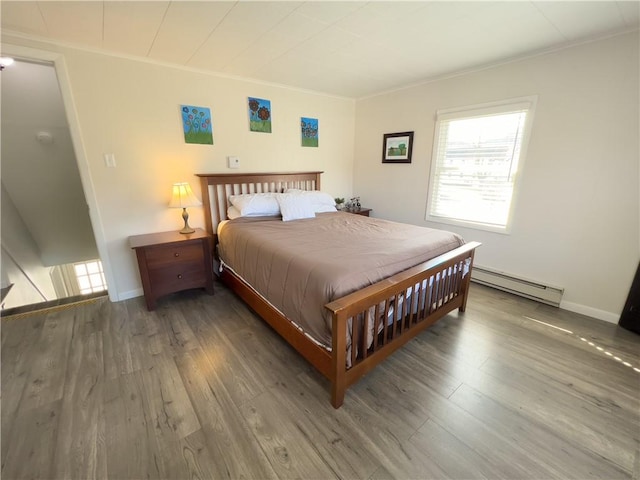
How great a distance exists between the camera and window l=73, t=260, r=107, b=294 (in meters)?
5.02

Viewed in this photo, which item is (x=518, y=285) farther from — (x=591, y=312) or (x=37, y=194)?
(x=37, y=194)

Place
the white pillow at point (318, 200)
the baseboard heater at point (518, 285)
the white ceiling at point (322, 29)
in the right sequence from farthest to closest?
the white pillow at point (318, 200) < the baseboard heater at point (518, 285) < the white ceiling at point (322, 29)

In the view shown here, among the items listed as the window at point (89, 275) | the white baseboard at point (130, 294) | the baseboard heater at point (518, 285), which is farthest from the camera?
the window at point (89, 275)

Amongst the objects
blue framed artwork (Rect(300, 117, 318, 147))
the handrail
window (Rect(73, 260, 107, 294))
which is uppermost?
blue framed artwork (Rect(300, 117, 318, 147))

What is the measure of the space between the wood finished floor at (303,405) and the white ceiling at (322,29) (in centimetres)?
227

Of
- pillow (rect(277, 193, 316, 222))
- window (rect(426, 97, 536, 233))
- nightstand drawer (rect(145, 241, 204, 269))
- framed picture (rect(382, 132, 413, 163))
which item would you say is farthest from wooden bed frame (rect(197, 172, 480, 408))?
framed picture (rect(382, 132, 413, 163))

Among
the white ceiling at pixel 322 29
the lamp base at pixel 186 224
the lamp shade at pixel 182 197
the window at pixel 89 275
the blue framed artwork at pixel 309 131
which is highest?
the white ceiling at pixel 322 29

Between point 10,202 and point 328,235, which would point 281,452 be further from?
point 10,202

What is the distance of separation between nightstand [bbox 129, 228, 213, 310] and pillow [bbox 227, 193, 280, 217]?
1.59 ft

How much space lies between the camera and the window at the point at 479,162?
102 inches

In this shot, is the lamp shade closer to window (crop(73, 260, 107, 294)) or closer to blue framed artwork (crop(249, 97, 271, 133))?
blue framed artwork (crop(249, 97, 271, 133))

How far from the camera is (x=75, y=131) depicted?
2.28 meters

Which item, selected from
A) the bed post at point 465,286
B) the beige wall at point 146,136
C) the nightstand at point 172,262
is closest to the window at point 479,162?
the bed post at point 465,286

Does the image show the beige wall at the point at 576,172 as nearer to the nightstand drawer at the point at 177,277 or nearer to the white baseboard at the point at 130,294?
the nightstand drawer at the point at 177,277
